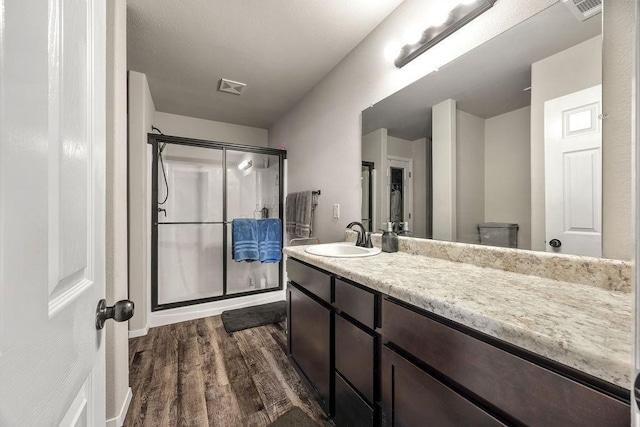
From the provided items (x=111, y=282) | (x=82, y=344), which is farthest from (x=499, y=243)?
(x=111, y=282)

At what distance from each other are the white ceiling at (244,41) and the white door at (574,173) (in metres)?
1.21

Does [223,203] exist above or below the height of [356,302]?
above

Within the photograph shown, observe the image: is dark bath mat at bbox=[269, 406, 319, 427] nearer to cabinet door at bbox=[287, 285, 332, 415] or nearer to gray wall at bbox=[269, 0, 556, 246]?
cabinet door at bbox=[287, 285, 332, 415]

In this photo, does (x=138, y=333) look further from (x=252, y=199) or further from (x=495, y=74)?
(x=495, y=74)

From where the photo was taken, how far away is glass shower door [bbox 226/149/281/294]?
10.5 feet

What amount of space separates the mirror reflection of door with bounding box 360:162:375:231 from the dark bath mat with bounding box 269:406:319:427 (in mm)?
1193

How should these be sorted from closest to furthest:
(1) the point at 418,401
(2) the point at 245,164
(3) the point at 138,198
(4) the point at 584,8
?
(1) the point at 418,401 → (4) the point at 584,8 → (3) the point at 138,198 → (2) the point at 245,164

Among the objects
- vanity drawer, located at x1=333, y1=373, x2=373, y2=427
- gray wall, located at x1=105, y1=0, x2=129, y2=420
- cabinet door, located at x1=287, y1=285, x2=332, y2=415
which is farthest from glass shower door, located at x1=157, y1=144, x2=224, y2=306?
vanity drawer, located at x1=333, y1=373, x2=373, y2=427

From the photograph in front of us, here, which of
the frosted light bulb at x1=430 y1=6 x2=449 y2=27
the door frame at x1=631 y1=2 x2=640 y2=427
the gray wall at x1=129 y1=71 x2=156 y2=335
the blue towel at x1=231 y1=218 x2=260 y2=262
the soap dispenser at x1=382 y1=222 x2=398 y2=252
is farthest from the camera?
the blue towel at x1=231 y1=218 x2=260 y2=262

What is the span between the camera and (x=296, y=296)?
160 cm

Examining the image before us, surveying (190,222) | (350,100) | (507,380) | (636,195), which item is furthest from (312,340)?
(190,222)

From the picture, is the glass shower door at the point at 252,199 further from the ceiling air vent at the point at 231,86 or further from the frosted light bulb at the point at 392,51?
the frosted light bulb at the point at 392,51

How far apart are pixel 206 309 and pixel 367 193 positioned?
7.16ft

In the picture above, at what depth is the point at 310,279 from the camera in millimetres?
1417
